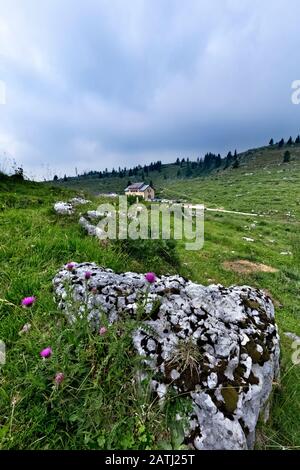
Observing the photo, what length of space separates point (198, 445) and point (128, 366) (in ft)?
3.30

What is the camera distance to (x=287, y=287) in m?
12.4

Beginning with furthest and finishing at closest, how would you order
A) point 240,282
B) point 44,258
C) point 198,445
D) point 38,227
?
point 240,282, point 38,227, point 44,258, point 198,445

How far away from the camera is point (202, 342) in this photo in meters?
3.55

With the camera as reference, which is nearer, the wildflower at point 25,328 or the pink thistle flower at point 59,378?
the pink thistle flower at point 59,378

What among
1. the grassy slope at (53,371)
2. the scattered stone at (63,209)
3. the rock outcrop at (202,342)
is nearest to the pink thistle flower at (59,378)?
the grassy slope at (53,371)

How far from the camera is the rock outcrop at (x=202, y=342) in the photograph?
296 centimetres

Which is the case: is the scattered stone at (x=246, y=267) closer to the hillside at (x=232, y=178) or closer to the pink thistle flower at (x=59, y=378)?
the pink thistle flower at (x=59, y=378)

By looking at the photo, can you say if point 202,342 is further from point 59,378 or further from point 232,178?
point 232,178

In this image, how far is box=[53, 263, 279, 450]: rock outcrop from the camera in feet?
9.71
